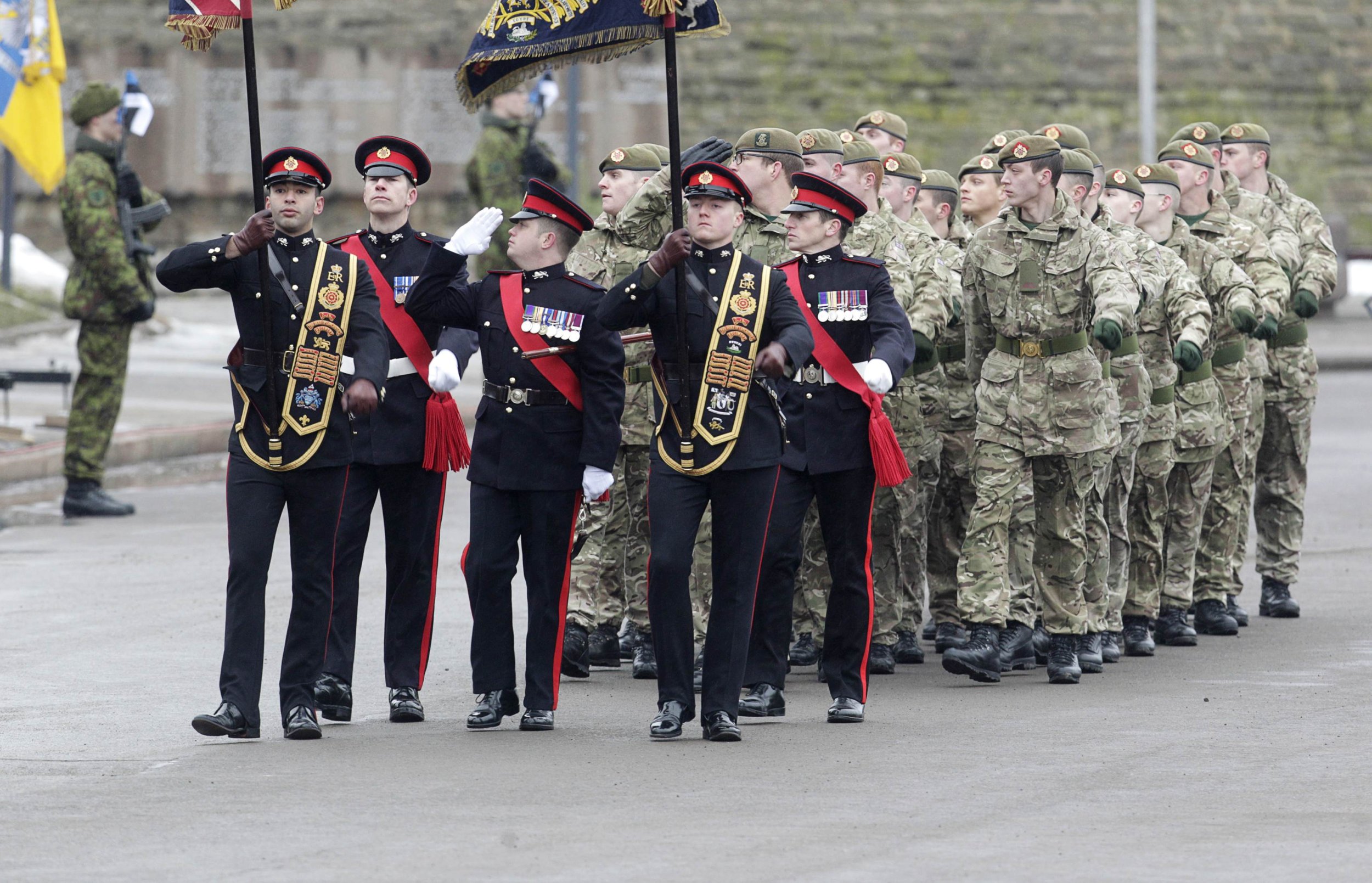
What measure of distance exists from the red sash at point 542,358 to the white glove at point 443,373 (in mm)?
246

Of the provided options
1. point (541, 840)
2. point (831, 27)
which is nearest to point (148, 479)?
point (541, 840)

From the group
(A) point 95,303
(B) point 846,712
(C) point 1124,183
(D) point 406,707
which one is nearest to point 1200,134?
(C) point 1124,183

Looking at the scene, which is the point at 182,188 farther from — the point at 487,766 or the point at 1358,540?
the point at 487,766

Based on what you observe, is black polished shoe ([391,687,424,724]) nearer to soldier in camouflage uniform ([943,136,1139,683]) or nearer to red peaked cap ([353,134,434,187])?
red peaked cap ([353,134,434,187])

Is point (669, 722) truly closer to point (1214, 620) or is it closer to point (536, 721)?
point (536, 721)

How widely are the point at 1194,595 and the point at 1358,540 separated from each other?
3202mm

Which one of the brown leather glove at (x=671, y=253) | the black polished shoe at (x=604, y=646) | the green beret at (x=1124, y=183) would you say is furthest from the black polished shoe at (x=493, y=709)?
the green beret at (x=1124, y=183)

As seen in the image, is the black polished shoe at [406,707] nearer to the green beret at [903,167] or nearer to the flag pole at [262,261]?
the flag pole at [262,261]

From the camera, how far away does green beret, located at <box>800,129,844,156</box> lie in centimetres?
945

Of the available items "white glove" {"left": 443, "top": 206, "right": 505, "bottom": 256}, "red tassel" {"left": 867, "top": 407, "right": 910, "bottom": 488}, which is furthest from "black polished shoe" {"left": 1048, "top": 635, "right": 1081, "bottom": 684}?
"white glove" {"left": 443, "top": 206, "right": 505, "bottom": 256}

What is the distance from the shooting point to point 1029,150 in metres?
9.12

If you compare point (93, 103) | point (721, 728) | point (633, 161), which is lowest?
point (721, 728)

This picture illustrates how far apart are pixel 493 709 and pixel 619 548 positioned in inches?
65.0

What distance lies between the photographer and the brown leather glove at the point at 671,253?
24.8 feet
